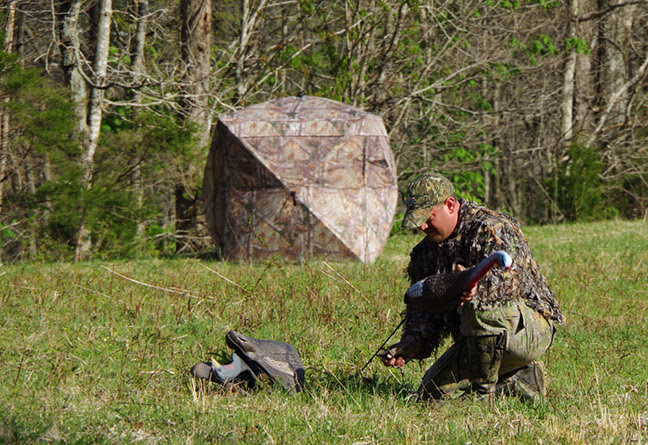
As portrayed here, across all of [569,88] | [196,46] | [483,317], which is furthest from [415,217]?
[569,88]

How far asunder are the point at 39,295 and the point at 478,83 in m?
18.4

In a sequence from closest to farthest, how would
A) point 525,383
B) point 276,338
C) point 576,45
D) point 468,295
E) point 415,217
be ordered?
point 468,295, point 415,217, point 525,383, point 276,338, point 576,45

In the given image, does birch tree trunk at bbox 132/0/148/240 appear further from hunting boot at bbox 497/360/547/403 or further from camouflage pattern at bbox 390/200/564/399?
hunting boot at bbox 497/360/547/403

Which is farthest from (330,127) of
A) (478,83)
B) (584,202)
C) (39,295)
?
(478,83)

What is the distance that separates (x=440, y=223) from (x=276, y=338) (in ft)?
7.67

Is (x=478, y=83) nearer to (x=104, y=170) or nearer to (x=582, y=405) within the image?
(x=104, y=170)

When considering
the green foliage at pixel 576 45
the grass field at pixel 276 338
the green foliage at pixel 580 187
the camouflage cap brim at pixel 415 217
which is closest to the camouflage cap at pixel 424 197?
the camouflage cap brim at pixel 415 217

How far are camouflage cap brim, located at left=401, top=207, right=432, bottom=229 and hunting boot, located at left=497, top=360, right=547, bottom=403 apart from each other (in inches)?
44.8

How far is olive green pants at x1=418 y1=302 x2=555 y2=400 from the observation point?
4.75 metres

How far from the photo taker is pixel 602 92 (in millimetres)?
24625

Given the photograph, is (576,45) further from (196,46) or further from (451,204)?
(451,204)

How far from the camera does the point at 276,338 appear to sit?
269 inches

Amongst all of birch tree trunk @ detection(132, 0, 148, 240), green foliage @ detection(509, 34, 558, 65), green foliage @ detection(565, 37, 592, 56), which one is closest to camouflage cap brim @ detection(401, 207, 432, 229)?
birch tree trunk @ detection(132, 0, 148, 240)

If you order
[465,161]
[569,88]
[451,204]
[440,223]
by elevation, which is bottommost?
[440,223]
